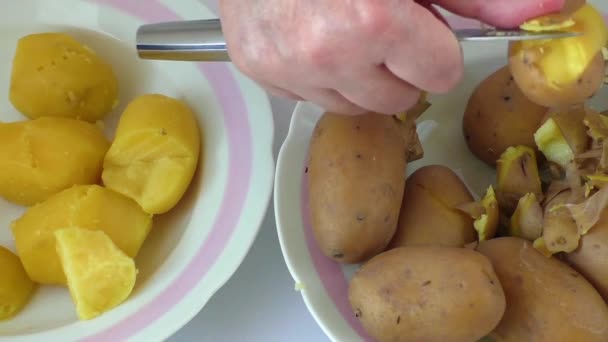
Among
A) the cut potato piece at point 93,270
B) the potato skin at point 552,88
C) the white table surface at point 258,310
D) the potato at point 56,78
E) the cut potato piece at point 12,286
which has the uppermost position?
the potato skin at point 552,88

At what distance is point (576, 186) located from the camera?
2.01 ft

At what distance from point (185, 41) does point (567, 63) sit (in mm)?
319

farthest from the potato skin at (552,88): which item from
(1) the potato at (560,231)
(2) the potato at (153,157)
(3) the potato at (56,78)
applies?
(3) the potato at (56,78)

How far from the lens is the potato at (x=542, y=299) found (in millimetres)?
553

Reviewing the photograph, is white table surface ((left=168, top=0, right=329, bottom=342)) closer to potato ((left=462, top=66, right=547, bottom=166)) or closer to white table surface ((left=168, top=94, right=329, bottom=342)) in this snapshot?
white table surface ((left=168, top=94, right=329, bottom=342))

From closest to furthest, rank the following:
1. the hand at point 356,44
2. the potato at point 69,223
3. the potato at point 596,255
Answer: the hand at point 356,44, the potato at point 596,255, the potato at point 69,223

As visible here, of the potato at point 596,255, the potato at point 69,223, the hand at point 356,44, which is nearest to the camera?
the hand at point 356,44

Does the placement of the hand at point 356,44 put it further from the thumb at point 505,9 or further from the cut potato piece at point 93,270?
the cut potato piece at point 93,270

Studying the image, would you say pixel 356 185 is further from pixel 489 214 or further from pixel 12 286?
pixel 12 286

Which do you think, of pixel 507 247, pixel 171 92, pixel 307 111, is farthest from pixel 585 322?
pixel 171 92

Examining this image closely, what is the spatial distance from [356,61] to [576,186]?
0.26 m

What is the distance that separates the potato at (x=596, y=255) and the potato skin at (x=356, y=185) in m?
0.16

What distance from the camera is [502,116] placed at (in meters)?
0.67

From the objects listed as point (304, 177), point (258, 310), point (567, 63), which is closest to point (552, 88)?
point (567, 63)
